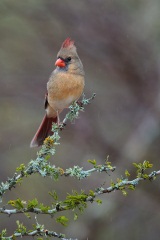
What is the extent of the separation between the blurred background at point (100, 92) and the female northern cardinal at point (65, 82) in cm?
105

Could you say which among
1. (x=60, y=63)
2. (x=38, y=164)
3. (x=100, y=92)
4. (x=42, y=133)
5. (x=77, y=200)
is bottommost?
(x=77, y=200)

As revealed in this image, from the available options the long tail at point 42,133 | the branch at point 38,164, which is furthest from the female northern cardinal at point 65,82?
the branch at point 38,164

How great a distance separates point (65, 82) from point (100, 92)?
1725 mm

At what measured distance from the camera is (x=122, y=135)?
15.9ft

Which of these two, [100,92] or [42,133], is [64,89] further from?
[100,92]

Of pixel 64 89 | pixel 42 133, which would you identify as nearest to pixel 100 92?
pixel 42 133

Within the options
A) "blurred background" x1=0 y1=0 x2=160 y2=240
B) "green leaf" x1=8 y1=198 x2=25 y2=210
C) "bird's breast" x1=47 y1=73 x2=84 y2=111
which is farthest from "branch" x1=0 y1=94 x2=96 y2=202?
"blurred background" x1=0 y1=0 x2=160 y2=240

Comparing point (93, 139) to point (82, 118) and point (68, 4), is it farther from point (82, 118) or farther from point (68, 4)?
point (68, 4)

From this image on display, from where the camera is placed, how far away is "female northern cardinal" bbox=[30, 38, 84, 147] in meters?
3.36

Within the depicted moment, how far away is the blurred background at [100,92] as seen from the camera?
4.40 m

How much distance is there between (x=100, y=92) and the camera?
5.11m

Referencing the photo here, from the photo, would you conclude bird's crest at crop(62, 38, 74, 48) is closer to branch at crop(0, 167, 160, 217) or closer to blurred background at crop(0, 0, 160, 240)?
blurred background at crop(0, 0, 160, 240)

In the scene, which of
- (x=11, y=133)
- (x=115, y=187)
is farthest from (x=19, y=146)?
(x=115, y=187)

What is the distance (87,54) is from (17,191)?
5.12ft
